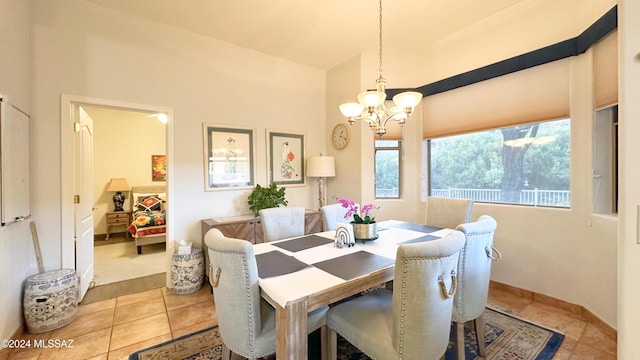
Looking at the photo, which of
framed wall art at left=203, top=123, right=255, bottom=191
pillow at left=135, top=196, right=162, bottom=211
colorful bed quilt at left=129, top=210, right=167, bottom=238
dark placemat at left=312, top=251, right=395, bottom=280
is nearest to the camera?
dark placemat at left=312, top=251, right=395, bottom=280

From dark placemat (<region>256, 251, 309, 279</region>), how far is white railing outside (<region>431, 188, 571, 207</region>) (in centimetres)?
263

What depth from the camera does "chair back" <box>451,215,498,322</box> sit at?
1.59 metres

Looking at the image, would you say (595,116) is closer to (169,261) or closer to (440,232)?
(440,232)

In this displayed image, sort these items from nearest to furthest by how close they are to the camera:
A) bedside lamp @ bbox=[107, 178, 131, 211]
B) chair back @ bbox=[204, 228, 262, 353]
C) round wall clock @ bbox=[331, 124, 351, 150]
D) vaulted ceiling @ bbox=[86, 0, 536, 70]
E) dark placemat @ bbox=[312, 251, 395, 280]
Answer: chair back @ bbox=[204, 228, 262, 353], dark placemat @ bbox=[312, 251, 395, 280], vaulted ceiling @ bbox=[86, 0, 536, 70], round wall clock @ bbox=[331, 124, 351, 150], bedside lamp @ bbox=[107, 178, 131, 211]

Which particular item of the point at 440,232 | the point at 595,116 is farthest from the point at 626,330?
the point at 595,116

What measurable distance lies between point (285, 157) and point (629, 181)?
138 inches

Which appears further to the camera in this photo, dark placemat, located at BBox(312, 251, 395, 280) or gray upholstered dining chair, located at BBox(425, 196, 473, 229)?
gray upholstered dining chair, located at BBox(425, 196, 473, 229)

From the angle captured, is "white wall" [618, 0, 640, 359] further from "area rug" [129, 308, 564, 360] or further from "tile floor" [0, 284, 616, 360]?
"tile floor" [0, 284, 616, 360]

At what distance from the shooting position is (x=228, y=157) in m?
3.46

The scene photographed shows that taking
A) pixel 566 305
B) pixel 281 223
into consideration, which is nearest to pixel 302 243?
pixel 281 223

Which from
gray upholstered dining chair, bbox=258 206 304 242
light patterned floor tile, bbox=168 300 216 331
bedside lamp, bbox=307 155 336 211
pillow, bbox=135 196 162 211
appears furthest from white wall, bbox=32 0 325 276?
pillow, bbox=135 196 162 211

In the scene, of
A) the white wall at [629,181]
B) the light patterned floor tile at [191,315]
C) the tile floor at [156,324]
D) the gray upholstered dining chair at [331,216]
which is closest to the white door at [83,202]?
the tile floor at [156,324]

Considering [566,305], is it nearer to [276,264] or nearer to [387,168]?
[387,168]

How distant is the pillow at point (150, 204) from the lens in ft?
17.0
